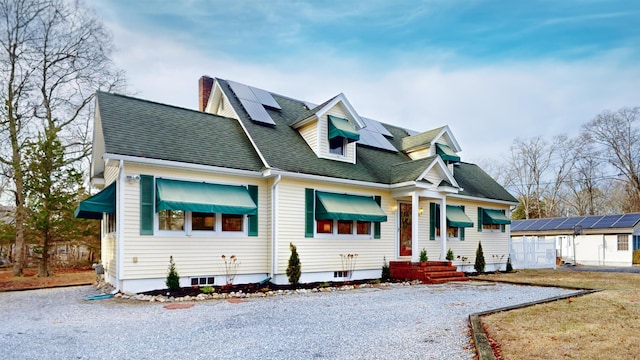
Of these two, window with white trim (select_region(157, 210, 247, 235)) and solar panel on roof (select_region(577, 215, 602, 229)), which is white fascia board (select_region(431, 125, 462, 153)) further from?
solar panel on roof (select_region(577, 215, 602, 229))

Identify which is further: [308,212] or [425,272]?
[425,272]

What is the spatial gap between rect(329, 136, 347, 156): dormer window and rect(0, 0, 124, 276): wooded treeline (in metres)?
11.3

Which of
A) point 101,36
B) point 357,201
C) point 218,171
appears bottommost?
point 357,201

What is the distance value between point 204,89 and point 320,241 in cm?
887

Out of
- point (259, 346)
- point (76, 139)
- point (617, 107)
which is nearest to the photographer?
point (259, 346)

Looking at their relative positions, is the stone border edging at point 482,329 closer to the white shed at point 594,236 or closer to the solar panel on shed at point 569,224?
the white shed at point 594,236

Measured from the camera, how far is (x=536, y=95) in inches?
1026

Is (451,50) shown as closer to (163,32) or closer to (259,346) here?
(163,32)

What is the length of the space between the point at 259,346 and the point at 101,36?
23.0 metres

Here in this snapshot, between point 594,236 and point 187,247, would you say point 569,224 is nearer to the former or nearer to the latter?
point 594,236

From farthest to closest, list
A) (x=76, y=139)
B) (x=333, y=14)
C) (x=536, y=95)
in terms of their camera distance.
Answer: (x=536, y=95) → (x=76, y=139) → (x=333, y=14)

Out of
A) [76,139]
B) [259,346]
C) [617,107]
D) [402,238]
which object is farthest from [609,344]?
[617,107]

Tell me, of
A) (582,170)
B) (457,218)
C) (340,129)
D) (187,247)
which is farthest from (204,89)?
(582,170)

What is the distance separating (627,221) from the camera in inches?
1083
